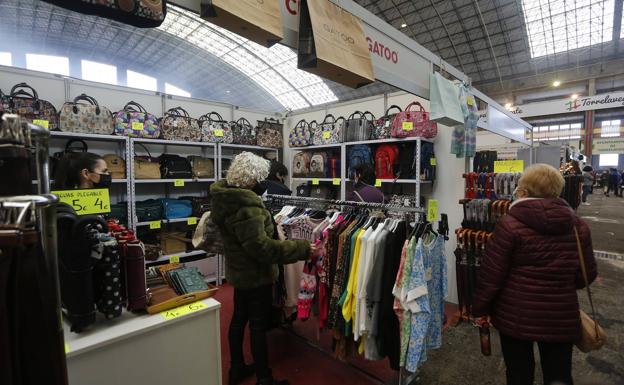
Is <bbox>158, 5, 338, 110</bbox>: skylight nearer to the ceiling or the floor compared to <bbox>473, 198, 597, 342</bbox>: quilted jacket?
nearer to the ceiling

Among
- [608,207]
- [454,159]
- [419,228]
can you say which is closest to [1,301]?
[419,228]

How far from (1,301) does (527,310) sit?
6.42ft

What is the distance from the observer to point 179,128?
375 cm

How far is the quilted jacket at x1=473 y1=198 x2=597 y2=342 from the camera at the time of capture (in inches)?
59.7

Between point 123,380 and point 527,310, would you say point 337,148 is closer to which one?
point 527,310

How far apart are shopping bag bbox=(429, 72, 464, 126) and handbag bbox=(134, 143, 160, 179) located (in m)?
3.08

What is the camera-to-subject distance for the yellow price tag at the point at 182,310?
1388mm

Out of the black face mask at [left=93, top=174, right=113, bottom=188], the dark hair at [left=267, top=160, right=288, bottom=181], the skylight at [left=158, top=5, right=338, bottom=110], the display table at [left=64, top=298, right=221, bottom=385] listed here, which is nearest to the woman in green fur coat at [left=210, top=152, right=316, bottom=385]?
the display table at [left=64, top=298, right=221, bottom=385]

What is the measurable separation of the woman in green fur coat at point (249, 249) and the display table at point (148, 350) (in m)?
0.41

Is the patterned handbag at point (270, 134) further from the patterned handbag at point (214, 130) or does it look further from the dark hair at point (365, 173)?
the dark hair at point (365, 173)

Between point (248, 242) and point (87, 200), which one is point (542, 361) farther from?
point (87, 200)

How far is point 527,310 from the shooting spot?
1555 millimetres

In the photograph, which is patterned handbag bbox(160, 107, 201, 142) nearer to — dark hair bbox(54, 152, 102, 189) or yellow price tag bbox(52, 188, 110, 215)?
dark hair bbox(54, 152, 102, 189)

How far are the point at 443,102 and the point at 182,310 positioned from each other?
221cm
